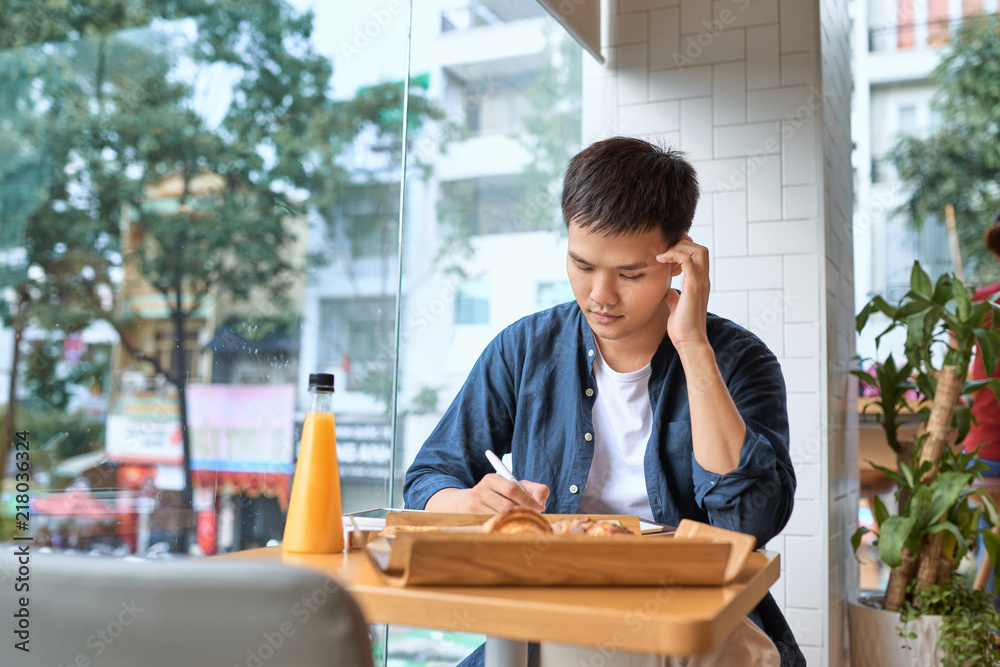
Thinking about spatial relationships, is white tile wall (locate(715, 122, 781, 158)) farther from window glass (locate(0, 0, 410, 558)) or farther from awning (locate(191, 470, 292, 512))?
awning (locate(191, 470, 292, 512))

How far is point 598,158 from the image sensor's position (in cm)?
151

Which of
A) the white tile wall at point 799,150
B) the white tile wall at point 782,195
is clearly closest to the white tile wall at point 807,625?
the white tile wall at point 782,195

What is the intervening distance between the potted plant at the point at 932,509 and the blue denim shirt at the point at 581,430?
1496mm

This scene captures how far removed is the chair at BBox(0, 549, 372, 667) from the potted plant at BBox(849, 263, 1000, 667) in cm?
260

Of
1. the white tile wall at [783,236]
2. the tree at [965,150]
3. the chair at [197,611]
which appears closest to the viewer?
the chair at [197,611]

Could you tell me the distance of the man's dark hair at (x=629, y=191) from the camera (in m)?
1.44

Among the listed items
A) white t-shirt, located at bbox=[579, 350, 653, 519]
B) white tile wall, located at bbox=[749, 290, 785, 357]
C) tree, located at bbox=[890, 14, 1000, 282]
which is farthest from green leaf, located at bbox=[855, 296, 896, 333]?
tree, located at bbox=[890, 14, 1000, 282]

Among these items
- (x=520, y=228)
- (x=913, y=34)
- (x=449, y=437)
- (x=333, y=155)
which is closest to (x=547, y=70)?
(x=520, y=228)

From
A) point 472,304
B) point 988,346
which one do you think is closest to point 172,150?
point 472,304

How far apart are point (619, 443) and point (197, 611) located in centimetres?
112

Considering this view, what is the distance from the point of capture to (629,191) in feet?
4.79

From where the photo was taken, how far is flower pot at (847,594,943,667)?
2566mm

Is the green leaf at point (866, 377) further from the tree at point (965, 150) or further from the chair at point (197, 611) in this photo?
the tree at point (965, 150)

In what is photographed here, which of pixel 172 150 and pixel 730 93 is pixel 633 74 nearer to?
pixel 730 93
